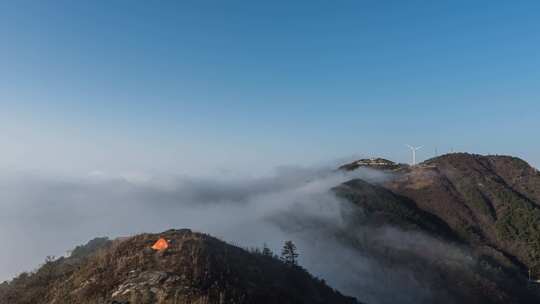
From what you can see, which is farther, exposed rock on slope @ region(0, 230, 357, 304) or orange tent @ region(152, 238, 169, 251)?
orange tent @ region(152, 238, 169, 251)

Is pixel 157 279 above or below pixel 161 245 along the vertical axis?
below

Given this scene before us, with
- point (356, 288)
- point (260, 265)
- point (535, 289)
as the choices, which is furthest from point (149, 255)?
point (535, 289)

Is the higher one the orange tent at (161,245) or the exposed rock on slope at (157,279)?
the orange tent at (161,245)

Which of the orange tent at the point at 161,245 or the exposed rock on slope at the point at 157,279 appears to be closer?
the exposed rock on slope at the point at 157,279

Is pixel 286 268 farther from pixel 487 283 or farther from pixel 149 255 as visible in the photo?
pixel 487 283

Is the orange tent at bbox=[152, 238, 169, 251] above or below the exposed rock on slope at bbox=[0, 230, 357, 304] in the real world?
above

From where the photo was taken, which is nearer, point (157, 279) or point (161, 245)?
point (157, 279)
